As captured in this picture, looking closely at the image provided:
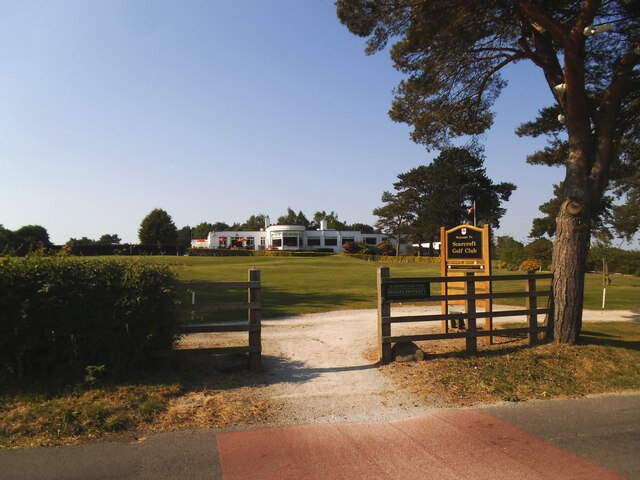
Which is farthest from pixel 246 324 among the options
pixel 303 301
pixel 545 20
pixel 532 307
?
pixel 303 301

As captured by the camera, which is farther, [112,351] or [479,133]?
[479,133]

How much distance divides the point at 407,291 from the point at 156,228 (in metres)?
89.5

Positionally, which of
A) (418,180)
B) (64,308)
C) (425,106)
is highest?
(418,180)

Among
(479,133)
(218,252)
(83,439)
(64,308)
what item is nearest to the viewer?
(83,439)

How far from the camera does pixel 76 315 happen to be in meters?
6.48

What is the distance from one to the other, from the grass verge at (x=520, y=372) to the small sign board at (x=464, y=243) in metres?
2.24

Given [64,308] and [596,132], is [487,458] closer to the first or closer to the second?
[64,308]

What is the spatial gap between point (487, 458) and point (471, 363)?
359 cm

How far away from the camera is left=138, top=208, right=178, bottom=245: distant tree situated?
91.3 meters

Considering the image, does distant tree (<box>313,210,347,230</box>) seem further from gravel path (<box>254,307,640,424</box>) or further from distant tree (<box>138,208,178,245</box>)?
gravel path (<box>254,307,640,424</box>)

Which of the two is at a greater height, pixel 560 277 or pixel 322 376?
pixel 560 277

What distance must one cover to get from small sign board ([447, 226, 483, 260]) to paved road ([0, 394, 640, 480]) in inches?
207

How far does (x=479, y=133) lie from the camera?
1254 centimetres

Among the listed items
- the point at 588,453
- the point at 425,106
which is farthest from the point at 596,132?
the point at 588,453
